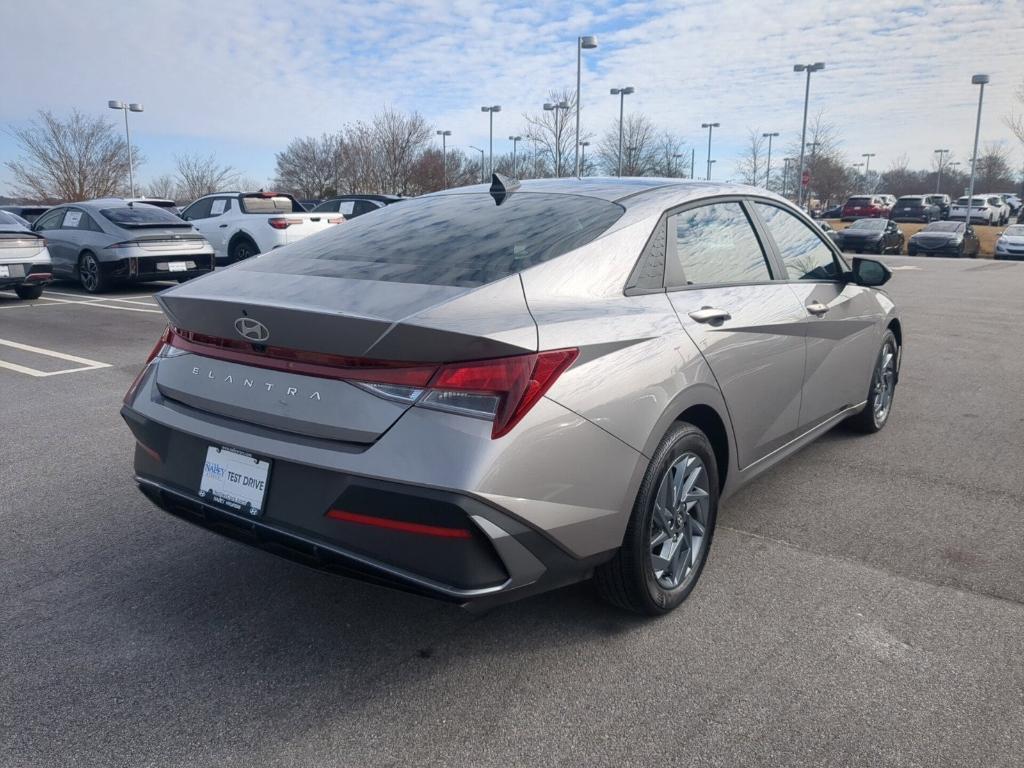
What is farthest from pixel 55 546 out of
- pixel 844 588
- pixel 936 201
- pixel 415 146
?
pixel 936 201

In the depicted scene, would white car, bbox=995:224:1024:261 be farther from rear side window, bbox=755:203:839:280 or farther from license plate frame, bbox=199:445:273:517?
license plate frame, bbox=199:445:273:517

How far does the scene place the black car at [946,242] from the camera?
2852 cm

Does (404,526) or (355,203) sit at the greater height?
(355,203)

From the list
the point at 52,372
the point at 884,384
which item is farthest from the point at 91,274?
the point at 884,384

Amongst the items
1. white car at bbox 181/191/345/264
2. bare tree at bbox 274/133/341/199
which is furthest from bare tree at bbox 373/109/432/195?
white car at bbox 181/191/345/264

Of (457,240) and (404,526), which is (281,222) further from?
(404,526)

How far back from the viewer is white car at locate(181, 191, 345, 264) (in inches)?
591

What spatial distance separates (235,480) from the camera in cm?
261

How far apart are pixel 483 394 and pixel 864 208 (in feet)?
149

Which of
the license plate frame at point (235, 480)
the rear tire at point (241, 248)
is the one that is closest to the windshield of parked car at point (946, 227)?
the rear tire at point (241, 248)

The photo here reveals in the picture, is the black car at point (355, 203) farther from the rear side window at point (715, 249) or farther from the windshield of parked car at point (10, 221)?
the rear side window at point (715, 249)

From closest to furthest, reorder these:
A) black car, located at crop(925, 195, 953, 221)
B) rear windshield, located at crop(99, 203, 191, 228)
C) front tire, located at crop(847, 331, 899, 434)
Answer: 1. front tire, located at crop(847, 331, 899, 434)
2. rear windshield, located at crop(99, 203, 191, 228)
3. black car, located at crop(925, 195, 953, 221)

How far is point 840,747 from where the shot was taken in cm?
233

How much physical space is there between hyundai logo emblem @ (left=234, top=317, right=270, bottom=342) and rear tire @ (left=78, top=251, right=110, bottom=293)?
12066 mm
